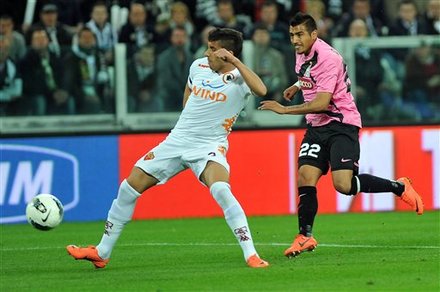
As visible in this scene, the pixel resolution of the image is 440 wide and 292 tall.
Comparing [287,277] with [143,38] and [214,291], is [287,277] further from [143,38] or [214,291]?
[143,38]

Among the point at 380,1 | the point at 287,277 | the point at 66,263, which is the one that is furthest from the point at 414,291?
the point at 380,1

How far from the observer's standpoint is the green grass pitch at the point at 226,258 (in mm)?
9070

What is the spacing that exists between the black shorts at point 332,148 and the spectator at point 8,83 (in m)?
6.22

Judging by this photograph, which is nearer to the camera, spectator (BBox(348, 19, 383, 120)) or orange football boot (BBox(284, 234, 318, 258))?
orange football boot (BBox(284, 234, 318, 258))

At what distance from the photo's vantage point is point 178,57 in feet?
54.7

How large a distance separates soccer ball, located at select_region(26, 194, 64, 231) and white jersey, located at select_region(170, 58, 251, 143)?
1319 millimetres

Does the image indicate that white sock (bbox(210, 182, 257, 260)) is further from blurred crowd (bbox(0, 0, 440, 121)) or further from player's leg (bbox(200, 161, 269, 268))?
blurred crowd (bbox(0, 0, 440, 121))

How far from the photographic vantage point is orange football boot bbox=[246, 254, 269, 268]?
9867mm

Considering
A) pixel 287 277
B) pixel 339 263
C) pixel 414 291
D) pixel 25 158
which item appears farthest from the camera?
pixel 25 158

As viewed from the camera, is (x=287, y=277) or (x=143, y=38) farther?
→ (x=143, y=38)

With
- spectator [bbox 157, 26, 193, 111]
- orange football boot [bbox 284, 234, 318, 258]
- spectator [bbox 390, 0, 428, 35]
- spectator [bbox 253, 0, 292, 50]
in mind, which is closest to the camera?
orange football boot [bbox 284, 234, 318, 258]

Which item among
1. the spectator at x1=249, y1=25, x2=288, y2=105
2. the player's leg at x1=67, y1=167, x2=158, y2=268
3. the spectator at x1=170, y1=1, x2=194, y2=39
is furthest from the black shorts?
the spectator at x1=170, y1=1, x2=194, y2=39

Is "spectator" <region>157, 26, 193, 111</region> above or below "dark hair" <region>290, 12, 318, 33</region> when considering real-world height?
below

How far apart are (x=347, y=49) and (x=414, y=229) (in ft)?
13.2
